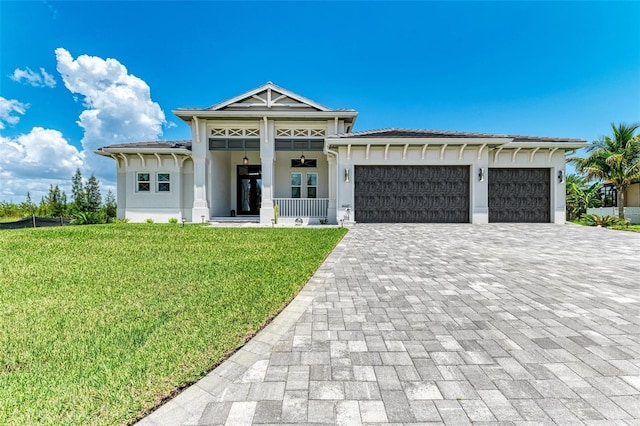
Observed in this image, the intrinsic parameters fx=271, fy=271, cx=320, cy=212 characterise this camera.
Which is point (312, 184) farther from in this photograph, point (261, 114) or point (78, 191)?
point (78, 191)

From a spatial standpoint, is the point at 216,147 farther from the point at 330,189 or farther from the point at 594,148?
the point at 594,148

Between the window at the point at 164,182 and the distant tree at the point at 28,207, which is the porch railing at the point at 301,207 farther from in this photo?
the distant tree at the point at 28,207

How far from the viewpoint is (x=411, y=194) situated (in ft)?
43.7

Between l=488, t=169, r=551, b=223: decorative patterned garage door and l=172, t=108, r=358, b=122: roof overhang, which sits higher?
l=172, t=108, r=358, b=122: roof overhang

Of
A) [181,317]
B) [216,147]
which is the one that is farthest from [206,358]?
[216,147]

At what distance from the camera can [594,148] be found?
16.8 meters

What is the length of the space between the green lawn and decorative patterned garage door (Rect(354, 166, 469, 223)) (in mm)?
7780

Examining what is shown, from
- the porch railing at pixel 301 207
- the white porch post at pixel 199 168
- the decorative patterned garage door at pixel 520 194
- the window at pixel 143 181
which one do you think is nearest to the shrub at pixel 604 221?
the decorative patterned garage door at pixel 520 194

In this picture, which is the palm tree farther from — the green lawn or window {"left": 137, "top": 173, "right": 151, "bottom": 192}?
window {"left": 137, "top": 173, "right": 151, "bottom": 192}

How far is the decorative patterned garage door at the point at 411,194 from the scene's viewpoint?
13.3m

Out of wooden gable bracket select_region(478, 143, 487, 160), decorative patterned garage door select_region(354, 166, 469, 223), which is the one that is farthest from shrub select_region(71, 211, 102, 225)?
wooden gable bracket select_region(478, 143, 487, 160)

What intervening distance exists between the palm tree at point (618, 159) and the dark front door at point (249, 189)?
808 inches

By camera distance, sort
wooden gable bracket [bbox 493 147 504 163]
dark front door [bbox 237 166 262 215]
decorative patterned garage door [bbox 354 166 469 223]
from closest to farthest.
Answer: decorative patterned garage door [bbox 354 166 469 223] → wooden gable bracket [bbox 493 147 504 163] → dark front door [bbox 237 166 262 215]

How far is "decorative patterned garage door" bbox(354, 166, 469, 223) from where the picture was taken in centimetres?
1330
